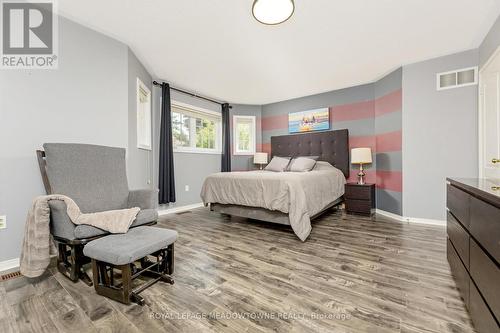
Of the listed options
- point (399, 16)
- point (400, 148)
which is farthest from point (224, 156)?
point (399, 16)

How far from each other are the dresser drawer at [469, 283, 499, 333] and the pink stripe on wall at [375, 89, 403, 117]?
3.07m

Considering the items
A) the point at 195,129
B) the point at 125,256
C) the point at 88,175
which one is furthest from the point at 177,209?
the point at 125,256

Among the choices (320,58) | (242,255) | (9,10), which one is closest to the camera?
(9,10)

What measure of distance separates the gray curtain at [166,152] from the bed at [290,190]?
0.79 m

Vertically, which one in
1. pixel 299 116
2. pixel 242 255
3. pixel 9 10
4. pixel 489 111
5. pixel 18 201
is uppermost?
pixel 9 10

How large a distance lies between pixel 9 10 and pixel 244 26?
2.15 meters

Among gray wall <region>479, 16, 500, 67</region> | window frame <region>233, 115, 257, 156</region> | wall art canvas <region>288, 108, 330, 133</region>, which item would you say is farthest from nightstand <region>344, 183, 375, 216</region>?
window frame <region>233, 115, 257, 156</region>

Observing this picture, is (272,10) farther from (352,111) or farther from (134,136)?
(352,111)

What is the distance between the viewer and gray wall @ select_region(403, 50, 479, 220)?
9.53 ft

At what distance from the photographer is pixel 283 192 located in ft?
8.60

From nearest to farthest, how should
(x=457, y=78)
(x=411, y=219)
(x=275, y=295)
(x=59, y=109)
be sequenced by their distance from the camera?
1. (x=275, y=295)
2. (x=59, y=109)
3. (x=457, y=78)
4. (x=411, y=219)

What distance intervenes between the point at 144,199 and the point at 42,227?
0.71m

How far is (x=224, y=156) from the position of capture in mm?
5039

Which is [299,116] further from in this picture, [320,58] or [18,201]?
[18,201]
